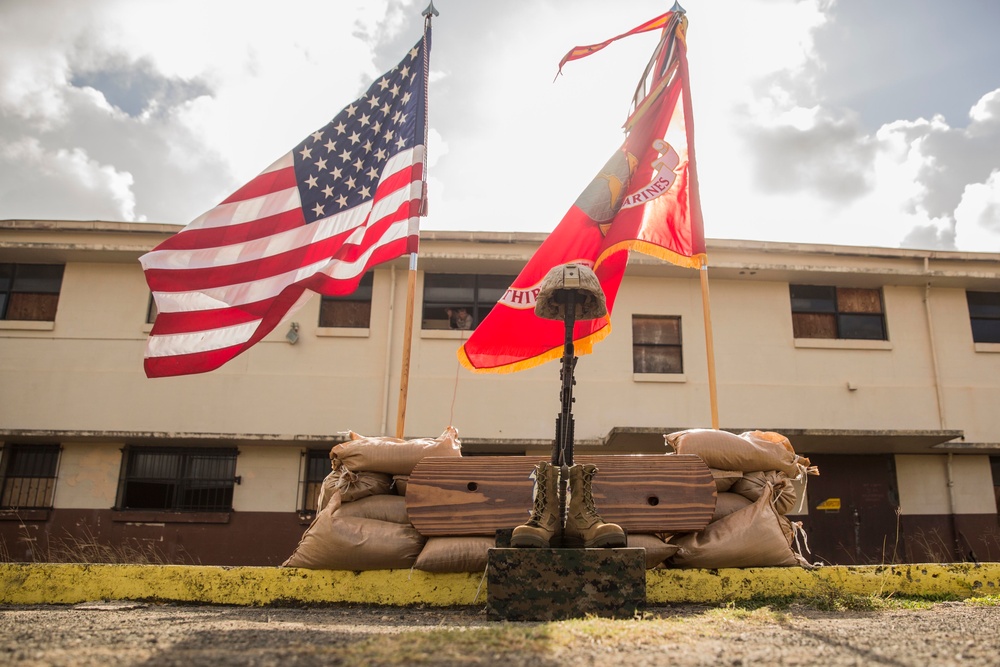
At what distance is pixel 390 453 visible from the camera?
5.45 metres

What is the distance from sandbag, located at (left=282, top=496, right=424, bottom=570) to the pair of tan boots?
124 centimetres

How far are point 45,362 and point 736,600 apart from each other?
13678mm

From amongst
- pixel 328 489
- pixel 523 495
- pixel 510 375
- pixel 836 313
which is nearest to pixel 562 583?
pixel 523 495

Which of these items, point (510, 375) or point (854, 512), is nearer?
point (854, 512)

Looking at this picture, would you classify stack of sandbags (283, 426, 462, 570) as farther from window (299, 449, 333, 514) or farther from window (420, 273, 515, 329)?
window (420, 273, 515, 329)

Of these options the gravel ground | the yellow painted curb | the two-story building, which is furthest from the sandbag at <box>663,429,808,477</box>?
the two-story building

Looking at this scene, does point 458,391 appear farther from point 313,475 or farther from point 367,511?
point 367,511

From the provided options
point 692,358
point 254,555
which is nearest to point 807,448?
point 692,358

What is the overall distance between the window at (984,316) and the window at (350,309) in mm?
12081

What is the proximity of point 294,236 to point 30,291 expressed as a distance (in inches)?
380

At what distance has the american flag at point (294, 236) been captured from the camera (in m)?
7.35

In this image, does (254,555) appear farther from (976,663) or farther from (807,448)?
(976,663)

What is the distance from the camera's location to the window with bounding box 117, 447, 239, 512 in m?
13.4

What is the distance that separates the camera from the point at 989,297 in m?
15.4
